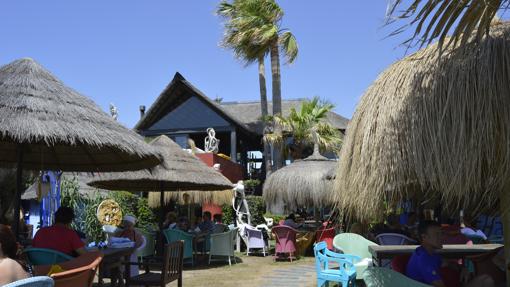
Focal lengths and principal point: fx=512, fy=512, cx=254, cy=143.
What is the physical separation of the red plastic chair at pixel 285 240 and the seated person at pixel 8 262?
9534 millimetres

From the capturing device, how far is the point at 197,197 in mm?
17453

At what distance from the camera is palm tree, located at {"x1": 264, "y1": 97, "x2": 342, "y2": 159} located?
69.6ft

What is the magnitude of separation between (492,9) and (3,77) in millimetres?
5162

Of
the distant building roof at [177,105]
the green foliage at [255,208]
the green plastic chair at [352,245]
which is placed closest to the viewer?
the green plastic chair at [352,245]

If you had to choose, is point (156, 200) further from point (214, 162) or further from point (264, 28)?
point (264, 28)

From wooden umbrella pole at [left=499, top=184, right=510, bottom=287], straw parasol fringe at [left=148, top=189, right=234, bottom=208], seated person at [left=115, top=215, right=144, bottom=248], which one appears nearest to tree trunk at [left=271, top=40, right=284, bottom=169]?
straw parasol fringe at [left=148, top=189, right=234, bottom=208]

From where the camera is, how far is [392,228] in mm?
10727

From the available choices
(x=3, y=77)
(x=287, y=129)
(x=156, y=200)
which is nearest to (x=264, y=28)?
(x=287, y=129)

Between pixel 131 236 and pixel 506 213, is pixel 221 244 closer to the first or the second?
pixel 131 236

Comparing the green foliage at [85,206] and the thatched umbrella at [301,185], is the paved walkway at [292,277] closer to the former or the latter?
the thatched umbrella at [301,185]

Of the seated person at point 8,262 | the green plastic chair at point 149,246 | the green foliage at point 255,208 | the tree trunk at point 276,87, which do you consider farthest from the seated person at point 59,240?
the tree trunk at point 276,87

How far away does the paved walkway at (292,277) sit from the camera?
31.9 ft

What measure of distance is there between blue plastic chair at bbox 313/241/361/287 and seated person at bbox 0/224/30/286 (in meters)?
4.10

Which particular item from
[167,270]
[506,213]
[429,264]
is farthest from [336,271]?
[506,213]
